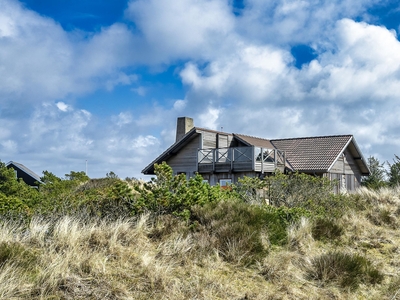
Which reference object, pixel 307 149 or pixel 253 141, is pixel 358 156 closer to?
pixel 307 149

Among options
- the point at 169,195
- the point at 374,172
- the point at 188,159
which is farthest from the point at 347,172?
the point at 169,195

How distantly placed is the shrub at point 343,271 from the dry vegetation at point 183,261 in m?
0.02

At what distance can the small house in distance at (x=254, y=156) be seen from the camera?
86.1 ft

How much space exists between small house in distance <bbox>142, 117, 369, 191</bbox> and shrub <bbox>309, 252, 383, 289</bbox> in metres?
17.5

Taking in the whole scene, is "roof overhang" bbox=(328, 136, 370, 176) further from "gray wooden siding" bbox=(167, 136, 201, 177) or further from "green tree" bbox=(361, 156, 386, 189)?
"gray wooden siding" bbox=(167, 136, 201, 177)

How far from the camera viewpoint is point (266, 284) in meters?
6.79

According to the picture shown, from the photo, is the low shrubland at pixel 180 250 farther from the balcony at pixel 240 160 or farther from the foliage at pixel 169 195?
the balcony at pixel 240 160

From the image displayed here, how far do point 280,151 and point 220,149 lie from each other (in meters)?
4.20

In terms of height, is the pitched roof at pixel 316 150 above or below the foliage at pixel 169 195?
above

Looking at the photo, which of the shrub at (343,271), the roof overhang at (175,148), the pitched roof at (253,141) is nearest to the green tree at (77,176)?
the roof overhang at (175,148)

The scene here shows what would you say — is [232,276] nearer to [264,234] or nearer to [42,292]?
[264,234]

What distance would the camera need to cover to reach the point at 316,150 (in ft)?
94.5

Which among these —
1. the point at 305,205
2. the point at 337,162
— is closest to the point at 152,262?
the point at 305,205

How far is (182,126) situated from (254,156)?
8218 millimetres
